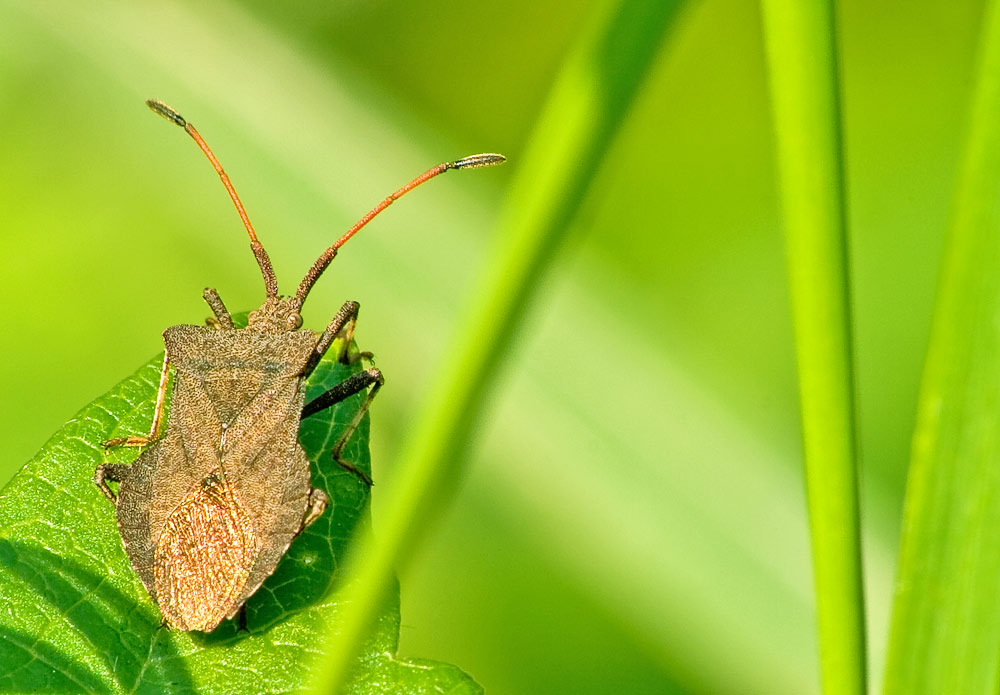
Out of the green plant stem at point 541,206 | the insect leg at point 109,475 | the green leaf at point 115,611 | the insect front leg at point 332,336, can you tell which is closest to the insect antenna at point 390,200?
the insect front leg at point 332,336

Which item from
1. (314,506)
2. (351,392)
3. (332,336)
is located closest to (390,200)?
(332,336)

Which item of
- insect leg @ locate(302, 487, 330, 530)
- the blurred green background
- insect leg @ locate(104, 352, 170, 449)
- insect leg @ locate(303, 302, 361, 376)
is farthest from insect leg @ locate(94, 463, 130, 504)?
the blurred green background

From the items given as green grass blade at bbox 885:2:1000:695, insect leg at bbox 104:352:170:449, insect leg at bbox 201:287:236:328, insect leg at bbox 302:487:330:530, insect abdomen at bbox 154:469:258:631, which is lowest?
insect abdomen at bbox 154:469:258:631

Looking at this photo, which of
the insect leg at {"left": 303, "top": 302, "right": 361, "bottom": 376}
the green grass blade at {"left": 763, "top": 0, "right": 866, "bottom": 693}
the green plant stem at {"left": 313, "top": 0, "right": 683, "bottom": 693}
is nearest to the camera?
the green plant stem at {"left": 313, "top": 0, "right": 683, "bottom": 693}

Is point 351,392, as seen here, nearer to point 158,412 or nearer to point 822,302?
point 158,412

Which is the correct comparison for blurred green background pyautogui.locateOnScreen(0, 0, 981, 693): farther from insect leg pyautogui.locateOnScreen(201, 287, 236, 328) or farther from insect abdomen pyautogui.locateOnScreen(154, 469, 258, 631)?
insect abdomen pyautogui.locateOnScreen(154, 469, 258, 631)

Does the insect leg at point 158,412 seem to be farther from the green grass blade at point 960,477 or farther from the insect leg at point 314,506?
the green grass blade at point 960,477

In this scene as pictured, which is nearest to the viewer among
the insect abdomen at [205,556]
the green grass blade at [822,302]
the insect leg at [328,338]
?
the green grass blade at [822,302]
